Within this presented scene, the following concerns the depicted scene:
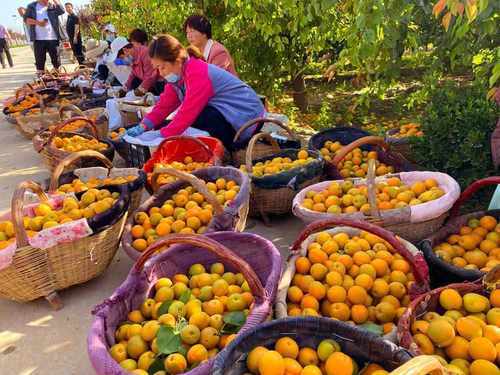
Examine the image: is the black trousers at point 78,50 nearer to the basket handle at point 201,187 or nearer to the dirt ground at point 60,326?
the dirt ground at point 60,326

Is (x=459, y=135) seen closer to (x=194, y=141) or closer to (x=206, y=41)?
(x=194, y=141)

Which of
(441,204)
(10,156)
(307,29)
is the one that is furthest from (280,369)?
(10,156)

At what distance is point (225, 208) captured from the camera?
258cm

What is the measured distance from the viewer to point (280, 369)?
52.3 inches

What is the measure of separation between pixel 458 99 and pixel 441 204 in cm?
117

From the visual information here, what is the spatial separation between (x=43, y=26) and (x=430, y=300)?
371 inches

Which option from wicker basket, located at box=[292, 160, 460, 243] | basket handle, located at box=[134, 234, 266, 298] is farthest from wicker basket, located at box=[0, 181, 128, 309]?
wicker basket, located at box=[292, 160, 460, 243]

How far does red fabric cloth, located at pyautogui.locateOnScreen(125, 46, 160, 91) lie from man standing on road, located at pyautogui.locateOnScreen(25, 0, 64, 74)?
3843mm

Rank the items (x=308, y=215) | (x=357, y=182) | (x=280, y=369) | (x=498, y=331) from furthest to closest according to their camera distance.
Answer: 1. (x=357, y=182)
2. (x=308, y=215)
3. (x=498, y=331)
4. (x=280, y=369)

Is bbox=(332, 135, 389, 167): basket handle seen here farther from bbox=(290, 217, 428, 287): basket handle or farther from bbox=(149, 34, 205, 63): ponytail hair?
bbox=(149, 34, 205, 63): ponytail hair

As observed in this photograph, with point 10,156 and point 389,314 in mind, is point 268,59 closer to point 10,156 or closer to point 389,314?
point 10,156

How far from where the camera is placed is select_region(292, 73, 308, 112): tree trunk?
7.13m

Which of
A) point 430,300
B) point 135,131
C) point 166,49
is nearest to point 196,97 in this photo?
point 166,49

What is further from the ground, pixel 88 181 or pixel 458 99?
pixel 458 99
